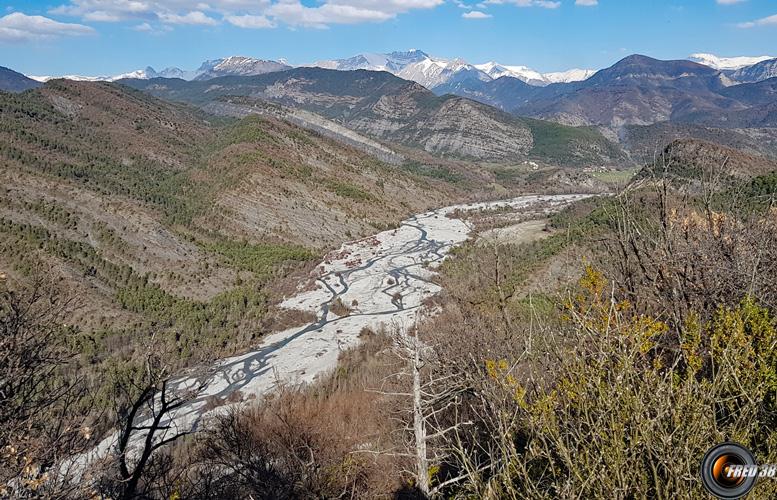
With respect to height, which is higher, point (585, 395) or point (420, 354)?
point (585, 395)

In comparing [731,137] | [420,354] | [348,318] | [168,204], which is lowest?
[348,318]

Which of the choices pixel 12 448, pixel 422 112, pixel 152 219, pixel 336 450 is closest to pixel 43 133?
pixel 152 219

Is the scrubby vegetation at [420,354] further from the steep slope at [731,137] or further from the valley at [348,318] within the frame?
the steep slope at [731,137]

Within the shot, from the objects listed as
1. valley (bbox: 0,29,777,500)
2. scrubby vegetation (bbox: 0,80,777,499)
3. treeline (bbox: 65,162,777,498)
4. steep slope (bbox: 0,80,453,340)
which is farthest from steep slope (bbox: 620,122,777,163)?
treeline (bbox: 65,162,777,498)

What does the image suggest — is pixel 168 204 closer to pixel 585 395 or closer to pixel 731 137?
pixel 585 395

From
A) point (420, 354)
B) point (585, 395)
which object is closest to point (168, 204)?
point (420, 354)

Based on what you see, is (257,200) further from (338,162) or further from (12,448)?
(12,448)

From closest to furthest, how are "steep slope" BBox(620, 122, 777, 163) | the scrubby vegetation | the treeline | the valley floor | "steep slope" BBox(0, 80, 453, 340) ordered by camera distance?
the treeline < the scrubby vegetation < the valley floor < "steep slope" BBox(0, 80, 453, 340) < "steep slope" BBox(620, 122, 777, 163)

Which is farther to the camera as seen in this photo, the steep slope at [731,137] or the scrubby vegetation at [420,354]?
the steep slope at [731,137]

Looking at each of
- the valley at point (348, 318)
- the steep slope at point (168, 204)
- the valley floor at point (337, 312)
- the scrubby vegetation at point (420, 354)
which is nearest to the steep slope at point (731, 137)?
the valley at point (348, 318)

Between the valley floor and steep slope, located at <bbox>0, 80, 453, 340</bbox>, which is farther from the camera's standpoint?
steep slope, located at <bbox>0, 80, 453, 340</bbox>

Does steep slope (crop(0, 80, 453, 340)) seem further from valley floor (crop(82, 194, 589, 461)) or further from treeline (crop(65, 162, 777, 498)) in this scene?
treeline (crop(65, 162, 777, 498))
